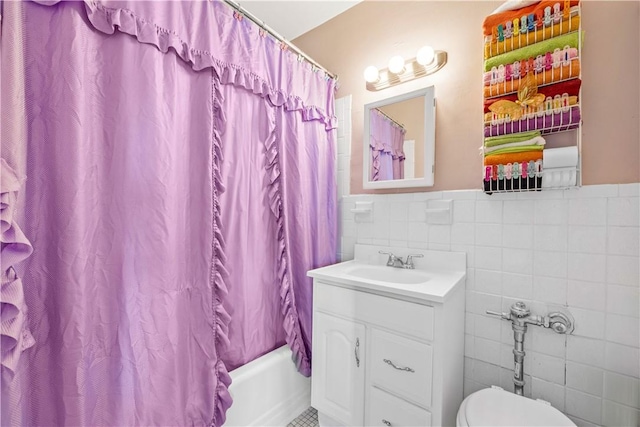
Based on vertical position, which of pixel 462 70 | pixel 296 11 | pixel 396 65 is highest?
pixel 296 11

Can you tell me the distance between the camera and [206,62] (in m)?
1.11

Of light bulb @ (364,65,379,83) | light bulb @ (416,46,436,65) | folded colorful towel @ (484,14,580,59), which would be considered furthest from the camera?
light bulb @ (364,65,379,83)

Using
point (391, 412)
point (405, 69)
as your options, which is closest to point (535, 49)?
point (405, 69)

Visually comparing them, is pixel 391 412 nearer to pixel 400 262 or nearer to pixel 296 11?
pixel 400 262

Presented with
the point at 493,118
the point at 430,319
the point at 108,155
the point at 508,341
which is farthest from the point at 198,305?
the point at 493,118

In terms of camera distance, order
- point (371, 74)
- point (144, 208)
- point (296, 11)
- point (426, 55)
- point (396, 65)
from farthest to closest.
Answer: point (296, 11) < point (371, 74) < point (396, 65) < point (426, 55) < point (144, 208)

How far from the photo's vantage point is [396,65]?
5.04ft

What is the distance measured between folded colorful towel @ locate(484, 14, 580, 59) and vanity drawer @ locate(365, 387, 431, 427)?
1.60 meters

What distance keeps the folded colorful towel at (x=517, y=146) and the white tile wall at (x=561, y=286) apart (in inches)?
8.5

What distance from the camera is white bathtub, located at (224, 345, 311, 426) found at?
1.24 metres

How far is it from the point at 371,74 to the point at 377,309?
1393 mm

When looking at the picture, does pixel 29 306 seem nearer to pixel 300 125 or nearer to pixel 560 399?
pixel 300 125

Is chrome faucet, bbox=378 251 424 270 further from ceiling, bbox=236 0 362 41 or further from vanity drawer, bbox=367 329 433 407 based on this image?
ceiling, bbox=236 0 362 41

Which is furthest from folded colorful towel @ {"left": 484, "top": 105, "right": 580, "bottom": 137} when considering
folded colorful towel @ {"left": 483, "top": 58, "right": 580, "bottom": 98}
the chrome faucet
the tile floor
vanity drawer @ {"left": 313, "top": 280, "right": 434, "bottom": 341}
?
the tile floor
